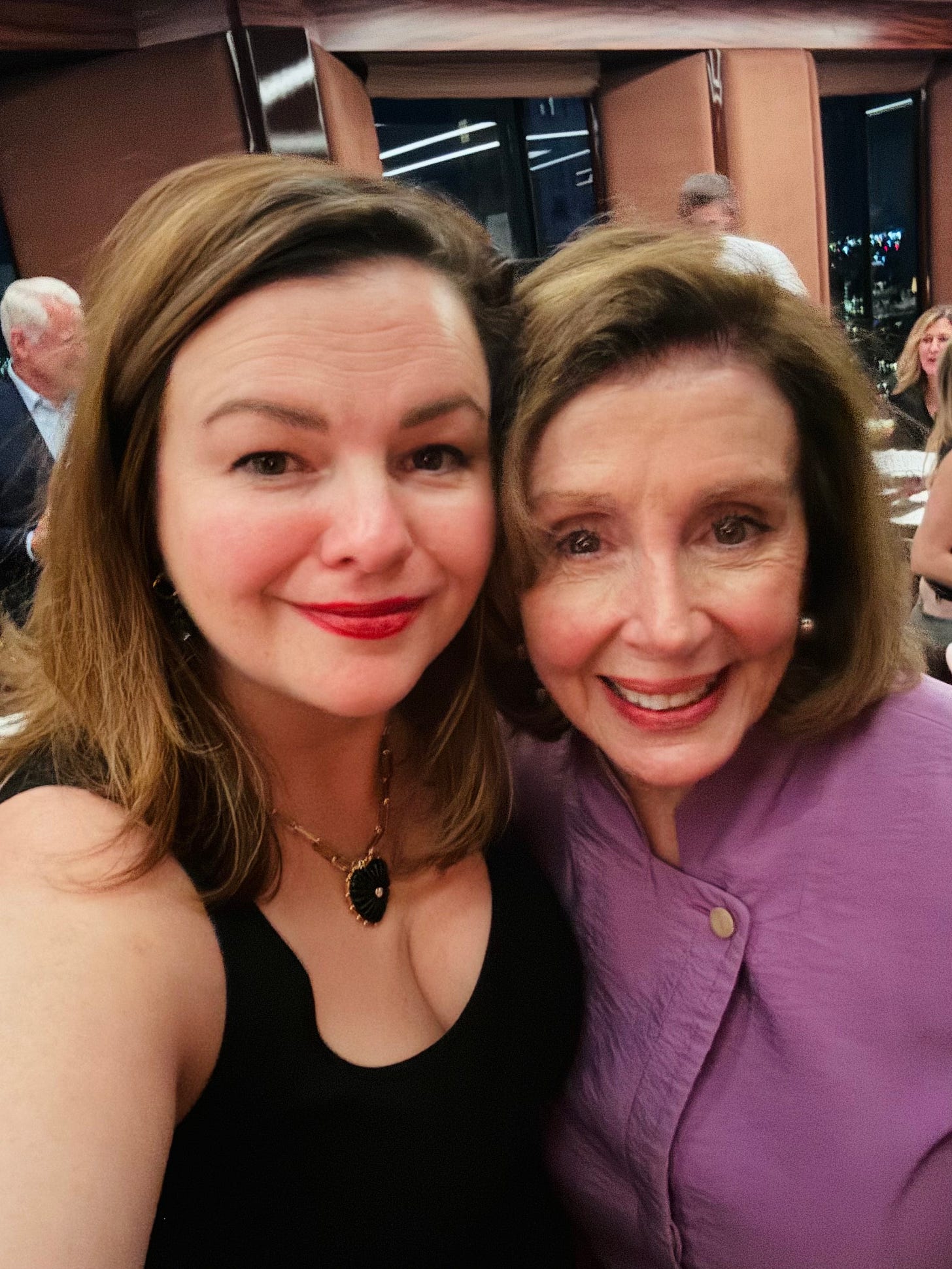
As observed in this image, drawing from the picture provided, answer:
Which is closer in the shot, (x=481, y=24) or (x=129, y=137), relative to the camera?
(x=129, y=137)

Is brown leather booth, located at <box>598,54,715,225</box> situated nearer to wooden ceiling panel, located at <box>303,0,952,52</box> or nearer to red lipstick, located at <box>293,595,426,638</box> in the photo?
wooden ceiling panel, located at <box>303,0,952,52</box>

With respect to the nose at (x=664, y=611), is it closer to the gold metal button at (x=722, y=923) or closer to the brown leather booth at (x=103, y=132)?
the gold metal button at (x=722, y=923)

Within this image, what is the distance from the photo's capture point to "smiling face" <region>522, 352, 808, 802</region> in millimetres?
1060

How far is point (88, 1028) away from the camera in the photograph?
0.79 m

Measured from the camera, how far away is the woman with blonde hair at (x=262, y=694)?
0.93 meters

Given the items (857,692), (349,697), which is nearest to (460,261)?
(349,697)

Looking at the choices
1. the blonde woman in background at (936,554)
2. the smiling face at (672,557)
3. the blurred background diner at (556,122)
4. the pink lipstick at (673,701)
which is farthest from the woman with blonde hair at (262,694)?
the blonde woman in background at (936,554)

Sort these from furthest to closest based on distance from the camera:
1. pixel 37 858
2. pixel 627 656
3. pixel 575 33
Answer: pixel 575 33 → pixel 627 656 → pixel 37 858

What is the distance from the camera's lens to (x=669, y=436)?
1.05 meters

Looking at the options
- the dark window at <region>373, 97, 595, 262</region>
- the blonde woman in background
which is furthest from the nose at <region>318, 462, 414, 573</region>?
the dark window at <region>373, 97, 595, 262</region>

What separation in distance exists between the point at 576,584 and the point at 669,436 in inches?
7.7

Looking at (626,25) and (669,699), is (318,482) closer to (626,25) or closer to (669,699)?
(669,699)

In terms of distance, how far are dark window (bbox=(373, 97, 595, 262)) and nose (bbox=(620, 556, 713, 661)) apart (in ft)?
14.5

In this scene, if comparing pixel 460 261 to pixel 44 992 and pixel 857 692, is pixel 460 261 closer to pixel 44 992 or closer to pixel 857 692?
pixel 857 692
